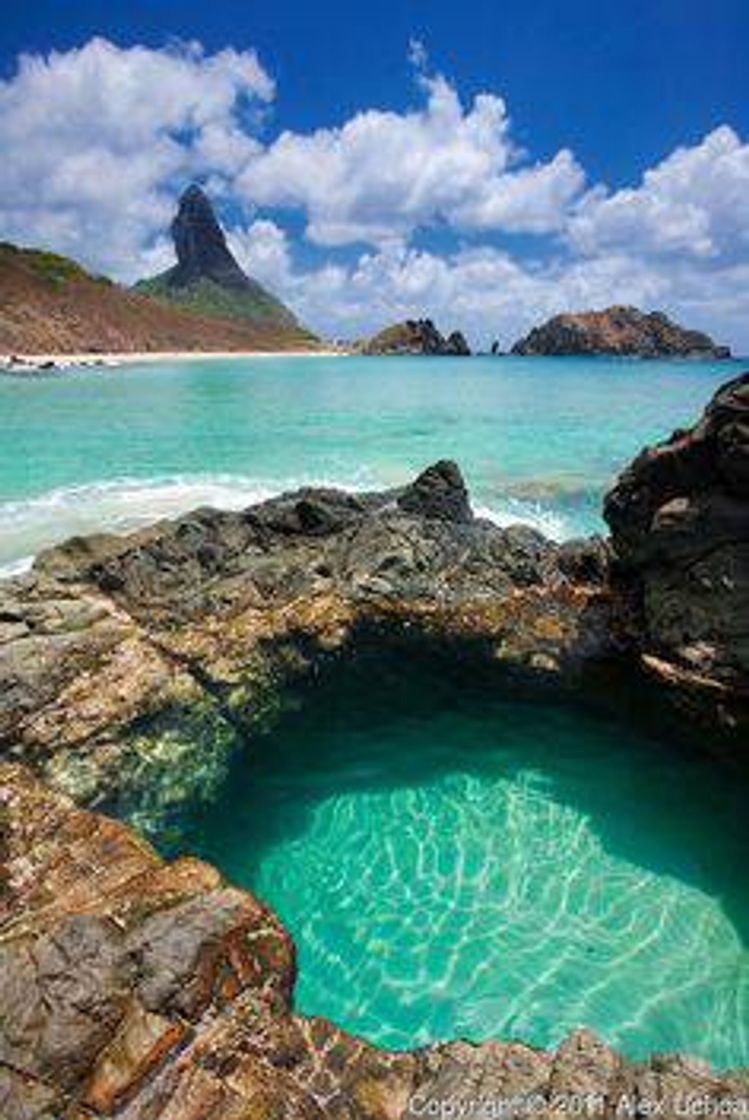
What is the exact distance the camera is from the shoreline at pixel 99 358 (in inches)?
3511

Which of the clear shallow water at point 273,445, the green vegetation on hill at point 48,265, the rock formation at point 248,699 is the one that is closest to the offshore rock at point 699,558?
the rock formation at point 248,699

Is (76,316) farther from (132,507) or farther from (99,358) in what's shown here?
(132,507)

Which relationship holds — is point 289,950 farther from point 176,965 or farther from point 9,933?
point 9,933

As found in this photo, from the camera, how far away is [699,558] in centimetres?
1047

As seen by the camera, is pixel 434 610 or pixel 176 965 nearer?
pixel 176 965

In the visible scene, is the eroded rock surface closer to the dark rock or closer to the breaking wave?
the dark rock

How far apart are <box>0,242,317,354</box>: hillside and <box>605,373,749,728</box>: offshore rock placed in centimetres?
10250

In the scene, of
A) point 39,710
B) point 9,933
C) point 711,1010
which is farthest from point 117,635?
point 711,1010

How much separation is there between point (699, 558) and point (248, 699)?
521 centimetres

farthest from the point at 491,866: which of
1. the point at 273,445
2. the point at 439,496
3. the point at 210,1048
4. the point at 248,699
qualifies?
the point at 273,445

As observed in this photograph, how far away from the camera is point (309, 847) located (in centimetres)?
1001

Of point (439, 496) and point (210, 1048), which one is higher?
point (439, 496)

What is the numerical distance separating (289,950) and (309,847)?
11.3ft

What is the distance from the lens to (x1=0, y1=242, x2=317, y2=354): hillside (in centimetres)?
11012
